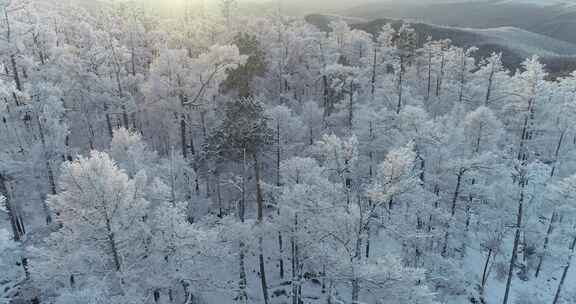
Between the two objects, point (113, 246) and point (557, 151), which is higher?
point (113, 246)

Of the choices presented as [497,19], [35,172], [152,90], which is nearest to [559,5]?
[497,19]

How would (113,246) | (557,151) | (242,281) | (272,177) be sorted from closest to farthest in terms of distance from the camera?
(113,246) < (242,281) < (272,177) < (557,151)

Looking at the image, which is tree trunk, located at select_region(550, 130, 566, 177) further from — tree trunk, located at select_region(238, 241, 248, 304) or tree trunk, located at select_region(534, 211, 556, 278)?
tree trunk, located at select_region(238, 241, 248, 304)

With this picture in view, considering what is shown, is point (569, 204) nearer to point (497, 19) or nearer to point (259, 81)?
point (259, 81)

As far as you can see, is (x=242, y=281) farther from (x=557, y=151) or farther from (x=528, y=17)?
(x=528, y=17)

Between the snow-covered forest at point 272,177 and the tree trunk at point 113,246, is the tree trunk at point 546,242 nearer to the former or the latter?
the snow-covered forest at point 272,177

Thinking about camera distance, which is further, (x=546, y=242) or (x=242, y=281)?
(x=546, y=242)

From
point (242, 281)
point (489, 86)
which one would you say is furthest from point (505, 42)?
point (242, 281)

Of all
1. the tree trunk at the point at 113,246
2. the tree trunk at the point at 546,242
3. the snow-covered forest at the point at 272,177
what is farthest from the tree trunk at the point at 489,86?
the tree trunk at the point at 113,246
